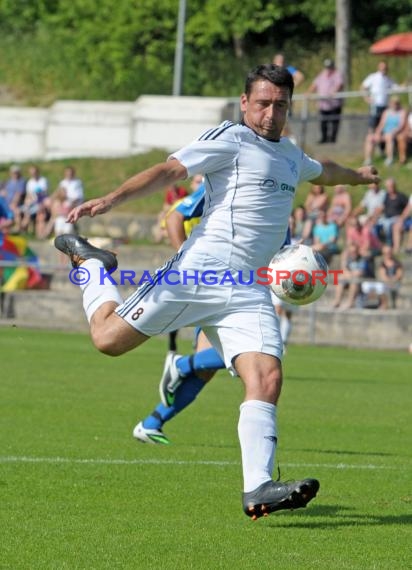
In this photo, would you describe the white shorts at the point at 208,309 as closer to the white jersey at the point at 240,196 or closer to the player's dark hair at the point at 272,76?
the white jersey at the point at 240,196

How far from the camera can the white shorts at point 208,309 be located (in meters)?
7.34

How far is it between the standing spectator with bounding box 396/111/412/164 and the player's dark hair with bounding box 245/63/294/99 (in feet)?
70.4

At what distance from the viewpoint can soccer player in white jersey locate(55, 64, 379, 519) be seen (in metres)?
7.27

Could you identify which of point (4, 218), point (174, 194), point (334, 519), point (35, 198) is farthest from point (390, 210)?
point (334, 519)

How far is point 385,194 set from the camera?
26.2 metres

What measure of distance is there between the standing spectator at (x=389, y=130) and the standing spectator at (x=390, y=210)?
9.23ft

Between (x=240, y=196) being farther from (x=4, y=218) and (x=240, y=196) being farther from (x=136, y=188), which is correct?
(x=4, y=218)

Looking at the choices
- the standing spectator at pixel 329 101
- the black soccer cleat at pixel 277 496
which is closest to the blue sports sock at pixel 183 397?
the black soccer cleat at pixel 277 496

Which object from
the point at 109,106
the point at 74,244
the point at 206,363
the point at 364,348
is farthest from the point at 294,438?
the point at 109,106

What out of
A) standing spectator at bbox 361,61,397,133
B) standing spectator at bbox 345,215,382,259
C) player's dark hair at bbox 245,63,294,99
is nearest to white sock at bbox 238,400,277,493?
player's dark hair at bbox 245,63,294,99

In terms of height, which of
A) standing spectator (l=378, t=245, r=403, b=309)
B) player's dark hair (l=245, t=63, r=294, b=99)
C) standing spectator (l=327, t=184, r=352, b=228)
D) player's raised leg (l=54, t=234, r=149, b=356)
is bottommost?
standing spectator (l=378, t=245, r=403, b=309)

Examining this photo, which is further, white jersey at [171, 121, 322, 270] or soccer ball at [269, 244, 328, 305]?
soccer ball at [269, 244, 328, 305]

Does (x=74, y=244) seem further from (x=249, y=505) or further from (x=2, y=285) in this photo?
(x=2, y=285)

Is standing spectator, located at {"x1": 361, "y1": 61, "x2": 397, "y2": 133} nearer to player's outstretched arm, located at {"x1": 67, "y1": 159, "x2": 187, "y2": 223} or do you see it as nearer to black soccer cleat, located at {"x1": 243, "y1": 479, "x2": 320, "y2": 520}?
player's outstretched arm, located at {"x1": 67, "y1": 159, "x2": 187, "y2": 223}
